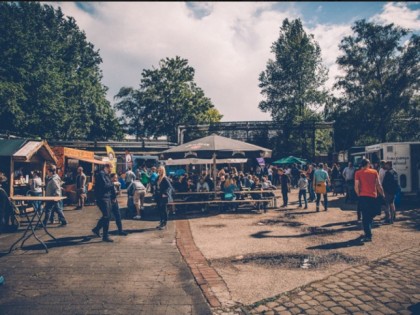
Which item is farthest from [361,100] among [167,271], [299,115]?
[167,271]

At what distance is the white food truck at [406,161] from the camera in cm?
1282

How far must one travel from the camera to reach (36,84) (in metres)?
25.1

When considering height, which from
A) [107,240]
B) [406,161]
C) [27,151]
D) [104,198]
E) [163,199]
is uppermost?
[27,151]

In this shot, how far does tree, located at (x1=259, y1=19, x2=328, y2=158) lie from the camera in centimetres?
3509

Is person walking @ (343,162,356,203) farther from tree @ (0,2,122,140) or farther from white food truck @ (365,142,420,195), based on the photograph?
tree @ (0,2,122,140)

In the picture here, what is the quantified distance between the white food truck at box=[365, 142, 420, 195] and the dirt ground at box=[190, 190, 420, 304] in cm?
267

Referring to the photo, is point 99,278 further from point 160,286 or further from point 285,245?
point 285,245

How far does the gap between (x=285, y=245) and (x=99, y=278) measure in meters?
3.86

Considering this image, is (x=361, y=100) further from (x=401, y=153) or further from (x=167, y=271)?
(x=167, y=271)

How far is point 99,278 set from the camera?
15.2 ft

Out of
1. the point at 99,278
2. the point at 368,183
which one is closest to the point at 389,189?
the point at 368,183

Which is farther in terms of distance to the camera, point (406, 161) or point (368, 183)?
point (406, 161)

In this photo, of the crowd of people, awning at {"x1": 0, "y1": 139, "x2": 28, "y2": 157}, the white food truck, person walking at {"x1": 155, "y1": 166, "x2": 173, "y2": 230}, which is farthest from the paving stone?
the white food truck

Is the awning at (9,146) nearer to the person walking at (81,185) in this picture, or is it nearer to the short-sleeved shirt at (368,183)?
the person walking at (81,185)
